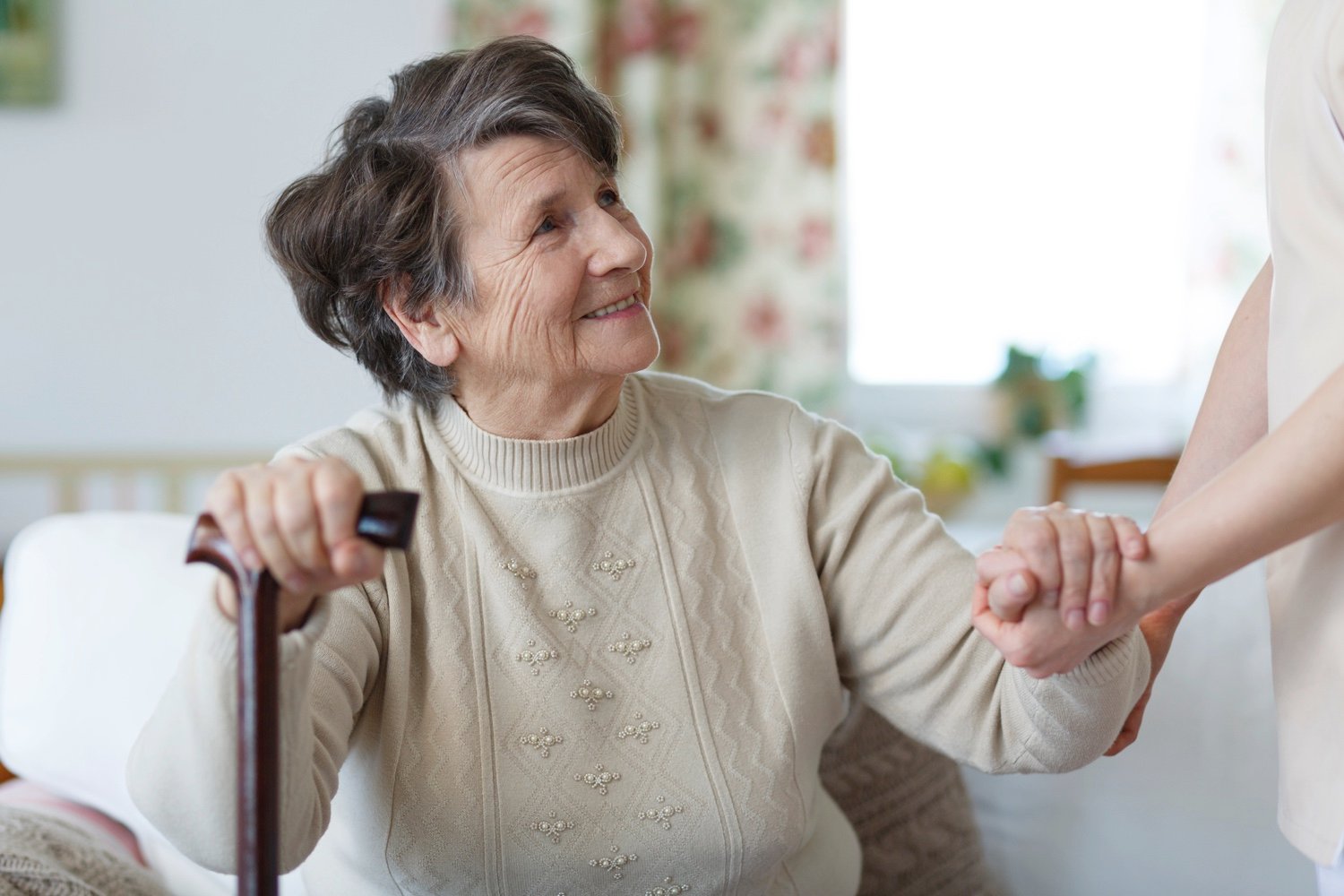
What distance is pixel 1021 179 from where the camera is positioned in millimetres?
3490

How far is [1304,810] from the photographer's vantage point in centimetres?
102

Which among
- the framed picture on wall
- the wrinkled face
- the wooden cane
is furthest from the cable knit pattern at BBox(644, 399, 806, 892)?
the framed picture on wall

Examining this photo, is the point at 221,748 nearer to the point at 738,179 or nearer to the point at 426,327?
the point at 426,327

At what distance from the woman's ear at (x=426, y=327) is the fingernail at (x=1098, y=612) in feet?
2.27

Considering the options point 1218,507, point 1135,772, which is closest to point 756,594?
point 1218,507

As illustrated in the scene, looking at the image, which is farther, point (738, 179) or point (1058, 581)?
point (738, 179)

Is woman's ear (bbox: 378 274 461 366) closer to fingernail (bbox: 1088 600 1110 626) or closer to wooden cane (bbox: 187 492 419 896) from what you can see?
wooden cane (bbox: 187 492 419 896)

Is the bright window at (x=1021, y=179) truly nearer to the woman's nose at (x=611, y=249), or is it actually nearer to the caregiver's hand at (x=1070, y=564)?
the woman's nose at (x=611, y=249)

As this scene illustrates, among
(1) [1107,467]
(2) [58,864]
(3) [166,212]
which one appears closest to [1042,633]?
(2) [58,864]

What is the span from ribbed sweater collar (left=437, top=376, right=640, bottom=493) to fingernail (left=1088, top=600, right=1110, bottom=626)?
542 mm

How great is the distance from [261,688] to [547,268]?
59cm

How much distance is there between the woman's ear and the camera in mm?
1359

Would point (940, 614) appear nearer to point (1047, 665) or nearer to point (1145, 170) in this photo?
point (1047, 665)

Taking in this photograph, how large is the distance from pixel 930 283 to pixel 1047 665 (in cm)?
254
